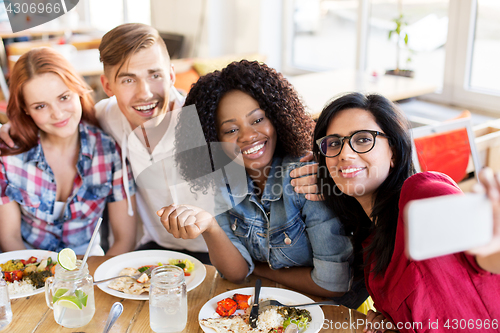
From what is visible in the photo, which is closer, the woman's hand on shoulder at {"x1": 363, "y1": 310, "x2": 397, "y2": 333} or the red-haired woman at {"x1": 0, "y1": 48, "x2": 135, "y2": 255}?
the woman's hand on shoulder at {"x1": 363, "y1": 310, "x2": 397, "y2": 333}

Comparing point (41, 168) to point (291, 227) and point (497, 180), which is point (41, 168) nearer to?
point (291, 227)

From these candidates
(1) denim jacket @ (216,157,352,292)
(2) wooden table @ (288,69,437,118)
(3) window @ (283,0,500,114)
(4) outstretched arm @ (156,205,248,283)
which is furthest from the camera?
(3) window @ (283,0,500,114)

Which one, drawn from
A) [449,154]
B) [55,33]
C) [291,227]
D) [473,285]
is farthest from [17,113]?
[55,33]

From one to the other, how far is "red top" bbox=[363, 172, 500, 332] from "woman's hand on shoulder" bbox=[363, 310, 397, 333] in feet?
0.15

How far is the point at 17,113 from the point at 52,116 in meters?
0.15

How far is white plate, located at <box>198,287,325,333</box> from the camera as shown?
1042 mm

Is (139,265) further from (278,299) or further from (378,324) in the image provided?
(378,324)

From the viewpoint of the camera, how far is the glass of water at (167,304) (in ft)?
3.43

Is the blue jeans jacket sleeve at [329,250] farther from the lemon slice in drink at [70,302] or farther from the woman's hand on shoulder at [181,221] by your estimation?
the lemon slice in drink at [70,302]

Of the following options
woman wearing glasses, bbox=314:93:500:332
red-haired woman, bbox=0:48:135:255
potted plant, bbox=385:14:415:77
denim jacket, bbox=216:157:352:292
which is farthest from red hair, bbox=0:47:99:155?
potted plant, bbox=385:14:415:77

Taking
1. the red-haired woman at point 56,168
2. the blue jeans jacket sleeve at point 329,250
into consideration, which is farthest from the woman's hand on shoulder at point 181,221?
the red-haired woman at point 56,168

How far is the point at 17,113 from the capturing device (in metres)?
1.63

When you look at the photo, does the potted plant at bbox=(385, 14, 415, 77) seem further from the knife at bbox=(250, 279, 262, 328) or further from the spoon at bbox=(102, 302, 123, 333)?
the spoon at bbox=(102, 302, 123, 333)

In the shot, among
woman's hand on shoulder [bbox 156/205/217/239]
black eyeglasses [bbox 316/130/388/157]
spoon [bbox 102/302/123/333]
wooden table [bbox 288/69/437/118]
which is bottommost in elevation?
spoon [bbox 102/302/123/333]
